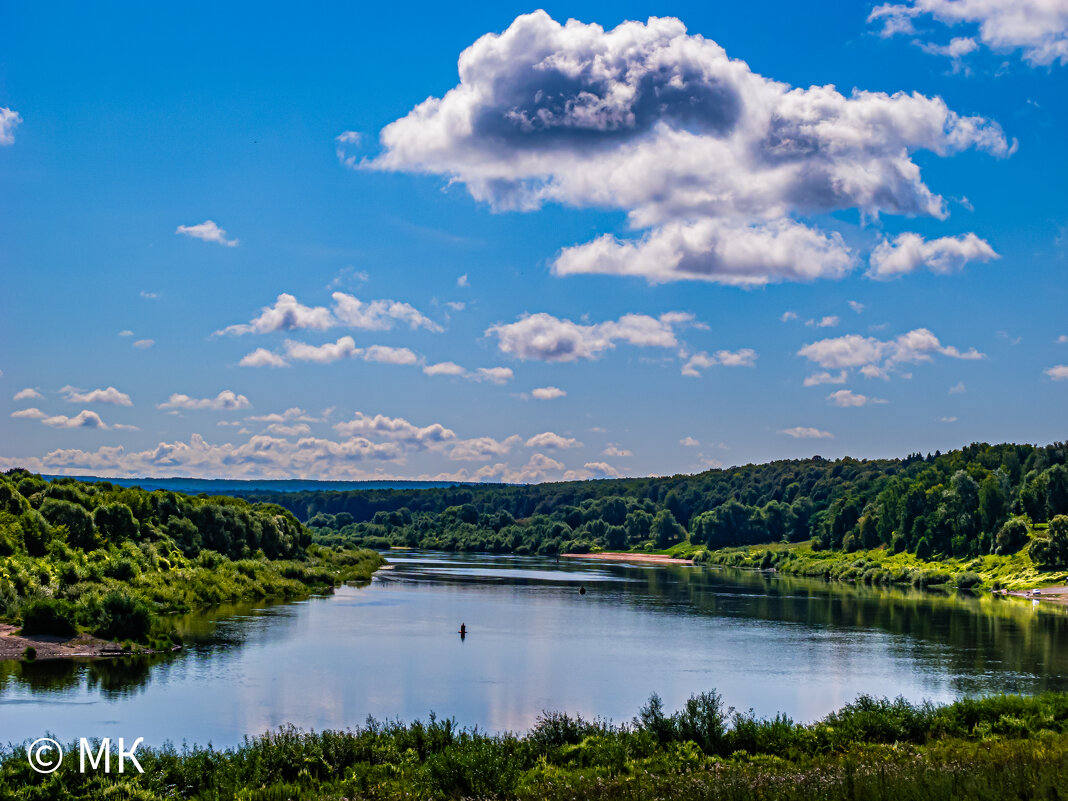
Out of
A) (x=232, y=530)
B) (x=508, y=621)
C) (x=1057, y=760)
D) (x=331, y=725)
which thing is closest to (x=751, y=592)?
(x=508, y=621)

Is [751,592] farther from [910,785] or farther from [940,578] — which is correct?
[910,785]

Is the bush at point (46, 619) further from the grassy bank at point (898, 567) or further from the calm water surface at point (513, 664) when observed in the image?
the grassy bank at point (898, 567)

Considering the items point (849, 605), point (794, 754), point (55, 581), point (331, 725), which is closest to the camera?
point (794, 754)

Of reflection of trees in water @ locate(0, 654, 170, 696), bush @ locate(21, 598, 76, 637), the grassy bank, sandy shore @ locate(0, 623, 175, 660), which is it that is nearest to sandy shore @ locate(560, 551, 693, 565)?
the grassy bank

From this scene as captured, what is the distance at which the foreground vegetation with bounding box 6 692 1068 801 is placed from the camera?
18453 mm

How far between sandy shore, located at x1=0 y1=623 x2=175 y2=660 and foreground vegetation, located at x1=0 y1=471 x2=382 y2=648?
73 cm

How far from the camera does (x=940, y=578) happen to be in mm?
121688

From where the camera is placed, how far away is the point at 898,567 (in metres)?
133

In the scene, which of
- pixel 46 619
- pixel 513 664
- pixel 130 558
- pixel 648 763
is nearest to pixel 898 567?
pixel 513 664

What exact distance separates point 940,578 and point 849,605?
39.4 meters

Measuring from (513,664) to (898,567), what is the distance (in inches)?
3934

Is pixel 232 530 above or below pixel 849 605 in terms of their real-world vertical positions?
above

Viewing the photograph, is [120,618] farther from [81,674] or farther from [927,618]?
[927,618]

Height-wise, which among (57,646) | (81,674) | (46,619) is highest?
(46,619)
